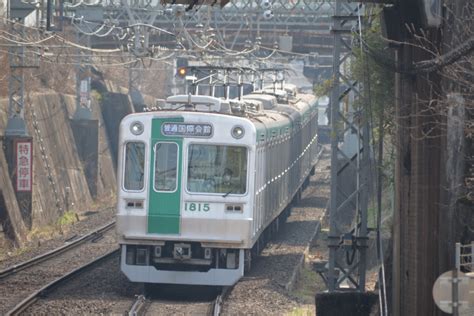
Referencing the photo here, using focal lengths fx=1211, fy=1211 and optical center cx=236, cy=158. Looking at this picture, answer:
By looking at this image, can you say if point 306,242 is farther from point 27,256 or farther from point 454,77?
point 454,77

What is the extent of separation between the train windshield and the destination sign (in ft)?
0.50

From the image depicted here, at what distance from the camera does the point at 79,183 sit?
2883 cm

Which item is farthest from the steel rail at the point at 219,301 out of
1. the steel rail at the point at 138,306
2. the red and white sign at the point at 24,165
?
the red and white sign at the point at 24,165

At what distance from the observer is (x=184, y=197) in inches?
580

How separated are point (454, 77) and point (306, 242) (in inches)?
481

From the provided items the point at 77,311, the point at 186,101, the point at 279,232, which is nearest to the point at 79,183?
the point at 279,232

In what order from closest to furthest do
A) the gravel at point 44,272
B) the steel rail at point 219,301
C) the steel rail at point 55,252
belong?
the steel rail at point 219,301 < the gravel at point 44,272 < the steel rail at point 55,252

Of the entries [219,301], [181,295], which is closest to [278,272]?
[181,295]

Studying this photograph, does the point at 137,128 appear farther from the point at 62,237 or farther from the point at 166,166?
the point at 62,237

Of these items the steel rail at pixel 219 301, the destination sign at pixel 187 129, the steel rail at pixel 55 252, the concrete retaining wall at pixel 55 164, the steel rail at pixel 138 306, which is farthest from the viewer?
the concrete retaining wall at pixel 55 164

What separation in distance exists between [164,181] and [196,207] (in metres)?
0.51

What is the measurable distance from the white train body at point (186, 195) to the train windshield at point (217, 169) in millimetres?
12

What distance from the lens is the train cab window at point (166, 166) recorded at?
14781 millimetres

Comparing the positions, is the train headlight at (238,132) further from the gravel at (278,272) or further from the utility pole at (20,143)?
the utility pole at (20,143)
